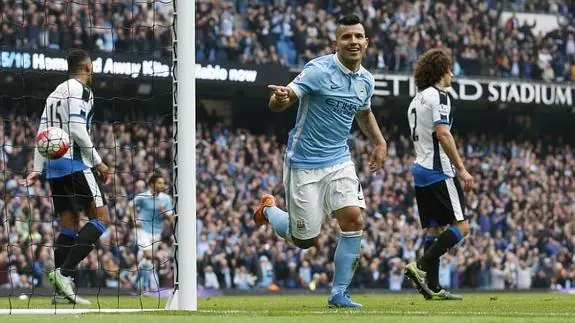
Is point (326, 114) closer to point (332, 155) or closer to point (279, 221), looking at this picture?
point (332, 155)

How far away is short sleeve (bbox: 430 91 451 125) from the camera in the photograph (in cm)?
1156

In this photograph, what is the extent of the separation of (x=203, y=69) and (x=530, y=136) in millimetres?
11066

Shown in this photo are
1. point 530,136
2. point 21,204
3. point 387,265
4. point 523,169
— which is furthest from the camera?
point 530,136

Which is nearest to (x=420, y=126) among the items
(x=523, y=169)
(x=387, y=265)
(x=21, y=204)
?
(x=21, y=204)

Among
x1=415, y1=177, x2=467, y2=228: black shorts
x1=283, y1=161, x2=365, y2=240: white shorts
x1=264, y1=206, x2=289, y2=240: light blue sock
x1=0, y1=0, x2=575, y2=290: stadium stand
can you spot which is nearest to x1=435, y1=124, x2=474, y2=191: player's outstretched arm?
x1=415, y1=177, x2=467, y2=228: black shorts

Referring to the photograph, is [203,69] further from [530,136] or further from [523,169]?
[530,136]

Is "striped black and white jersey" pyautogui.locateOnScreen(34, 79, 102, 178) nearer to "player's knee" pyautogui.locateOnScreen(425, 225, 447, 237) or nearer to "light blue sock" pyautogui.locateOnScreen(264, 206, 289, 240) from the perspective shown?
"light blue sock" pyautogui.locateOnScreen(264, 206, 289, 240)

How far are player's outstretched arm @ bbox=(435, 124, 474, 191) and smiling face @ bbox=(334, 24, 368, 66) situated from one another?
193 centimetres

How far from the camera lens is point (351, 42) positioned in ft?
31.2

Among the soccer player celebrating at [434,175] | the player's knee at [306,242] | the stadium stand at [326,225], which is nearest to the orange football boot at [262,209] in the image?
the player's knee at [306,242]

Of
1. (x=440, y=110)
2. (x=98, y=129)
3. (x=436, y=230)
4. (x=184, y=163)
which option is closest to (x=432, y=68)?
(x=440, y=110)

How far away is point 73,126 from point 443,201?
3.37 metres

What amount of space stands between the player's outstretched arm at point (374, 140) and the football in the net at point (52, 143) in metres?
2.56

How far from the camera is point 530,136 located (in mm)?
35844
